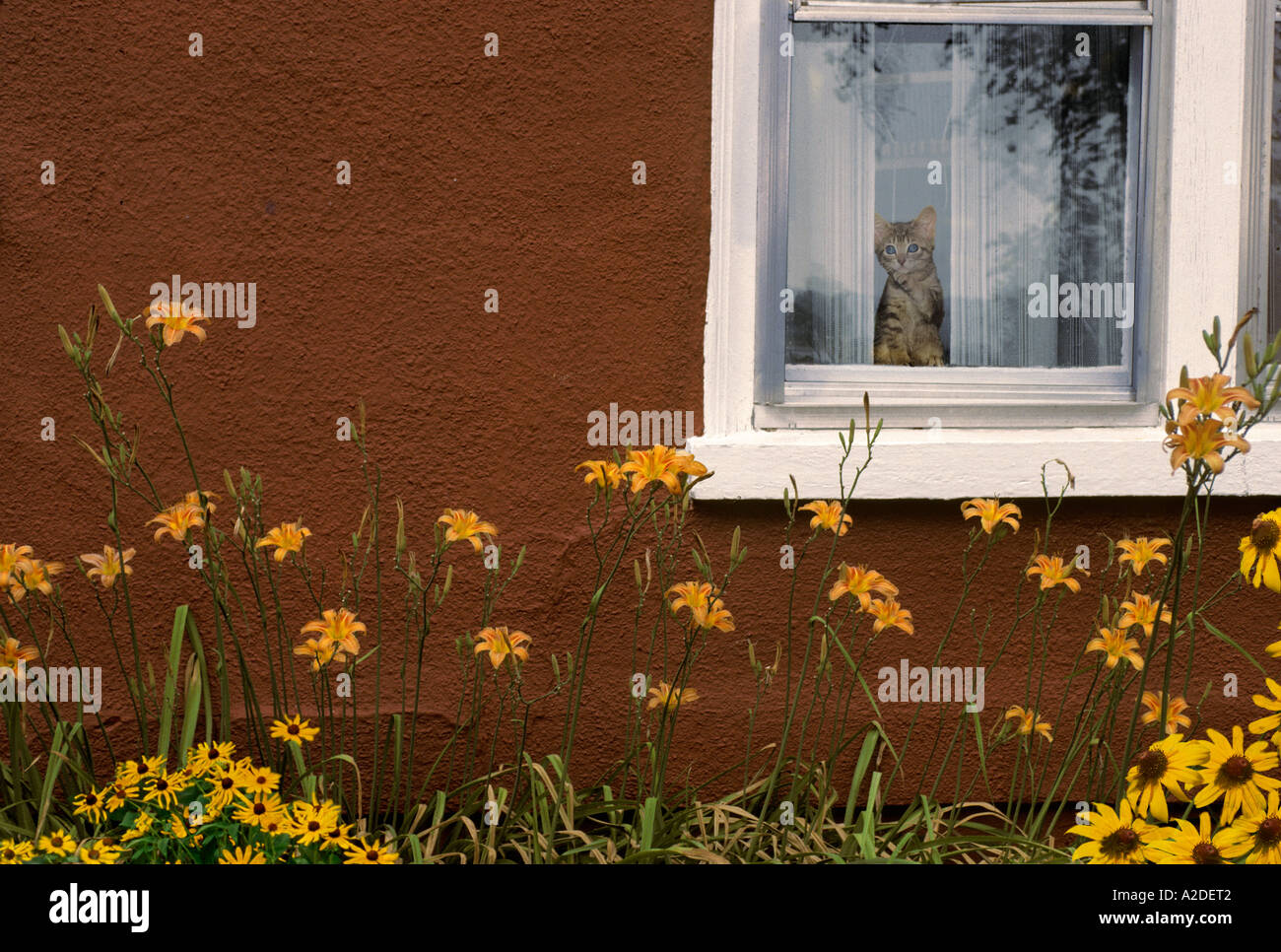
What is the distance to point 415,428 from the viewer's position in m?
2.57

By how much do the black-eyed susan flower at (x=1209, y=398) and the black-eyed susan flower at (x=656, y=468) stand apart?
79 centimetres

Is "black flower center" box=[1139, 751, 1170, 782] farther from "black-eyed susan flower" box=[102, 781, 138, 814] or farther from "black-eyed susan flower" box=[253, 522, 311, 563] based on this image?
"black-eyed susan flower" box=[102, 781, 138, 814]

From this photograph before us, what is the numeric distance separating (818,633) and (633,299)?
95 cm

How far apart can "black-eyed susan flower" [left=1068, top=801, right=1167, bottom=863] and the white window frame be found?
114 cm

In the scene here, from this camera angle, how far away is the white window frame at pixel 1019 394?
252 centimetres

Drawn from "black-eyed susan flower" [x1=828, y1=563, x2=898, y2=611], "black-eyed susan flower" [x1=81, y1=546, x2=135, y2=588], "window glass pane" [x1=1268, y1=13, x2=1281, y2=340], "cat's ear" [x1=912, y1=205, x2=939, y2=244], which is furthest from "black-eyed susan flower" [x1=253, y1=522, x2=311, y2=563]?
"window glass pane" [x1=1268, y1=13, x2=1281, y2=340]

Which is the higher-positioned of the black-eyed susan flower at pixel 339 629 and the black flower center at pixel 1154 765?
the black-eyed susan flower at pixel 339 629

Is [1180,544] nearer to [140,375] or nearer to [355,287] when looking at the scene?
[355,287]

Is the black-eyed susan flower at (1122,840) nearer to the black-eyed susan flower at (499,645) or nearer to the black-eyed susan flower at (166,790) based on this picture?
the black-eyed susan flower at (499,645)

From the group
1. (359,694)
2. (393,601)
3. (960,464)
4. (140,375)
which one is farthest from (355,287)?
(960,464)

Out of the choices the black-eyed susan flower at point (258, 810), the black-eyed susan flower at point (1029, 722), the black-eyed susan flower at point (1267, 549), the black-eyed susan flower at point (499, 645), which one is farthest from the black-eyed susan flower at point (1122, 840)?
the black-eyed susan flower at point (258, 810)

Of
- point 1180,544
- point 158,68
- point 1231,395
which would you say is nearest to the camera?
point 1231,395

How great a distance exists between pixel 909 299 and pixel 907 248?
13 cm

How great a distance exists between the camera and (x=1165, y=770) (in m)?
1.52
